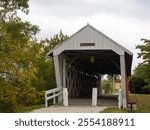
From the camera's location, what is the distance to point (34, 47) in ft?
79.6

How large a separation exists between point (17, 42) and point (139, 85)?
38370 mm

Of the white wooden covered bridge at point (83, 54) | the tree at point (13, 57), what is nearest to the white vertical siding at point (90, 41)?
the white wooden covered bridge at point (83, 54)

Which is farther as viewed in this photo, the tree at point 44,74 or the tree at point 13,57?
the tree at point 44,74

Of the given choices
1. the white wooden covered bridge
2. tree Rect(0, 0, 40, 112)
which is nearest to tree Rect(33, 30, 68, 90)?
the white wooden covered bridge

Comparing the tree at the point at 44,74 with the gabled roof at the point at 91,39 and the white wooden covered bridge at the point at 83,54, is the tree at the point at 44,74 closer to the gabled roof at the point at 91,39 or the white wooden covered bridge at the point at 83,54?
the white wooden covered bridge at the point at 83,54

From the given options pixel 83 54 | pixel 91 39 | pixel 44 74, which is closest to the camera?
pixel 91 39

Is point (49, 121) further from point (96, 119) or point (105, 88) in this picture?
point (105, 88)

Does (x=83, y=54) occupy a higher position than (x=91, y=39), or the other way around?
(x=91, y=39)

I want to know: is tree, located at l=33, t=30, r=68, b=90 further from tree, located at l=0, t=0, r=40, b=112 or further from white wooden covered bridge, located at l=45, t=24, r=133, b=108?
tree, located at l=0, t=0, r=40, b=112

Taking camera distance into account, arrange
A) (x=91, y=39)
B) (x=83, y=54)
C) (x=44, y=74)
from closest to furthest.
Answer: (x=91, y=39) → (x=83, y=54) → (x=44, y=74)

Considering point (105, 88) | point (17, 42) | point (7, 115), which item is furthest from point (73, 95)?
point (105, 88)

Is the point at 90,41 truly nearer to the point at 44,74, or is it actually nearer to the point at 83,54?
the point at 83,54

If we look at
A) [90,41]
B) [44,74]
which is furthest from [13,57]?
[44,74]

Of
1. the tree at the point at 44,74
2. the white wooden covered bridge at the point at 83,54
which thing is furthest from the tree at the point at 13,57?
the tree at the point at 44,74
